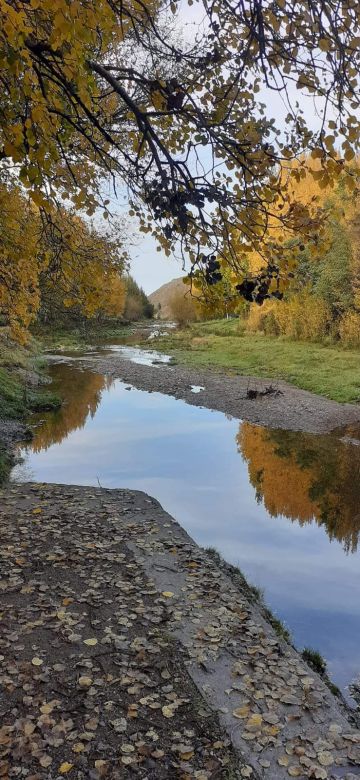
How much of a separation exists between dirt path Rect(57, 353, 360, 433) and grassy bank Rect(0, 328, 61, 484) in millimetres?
5880

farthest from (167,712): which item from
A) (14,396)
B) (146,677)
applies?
(14,396)

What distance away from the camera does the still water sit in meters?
8.80

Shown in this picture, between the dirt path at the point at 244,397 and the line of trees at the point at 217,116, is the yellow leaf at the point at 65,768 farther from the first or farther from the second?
the dirt path at the point at 244,397

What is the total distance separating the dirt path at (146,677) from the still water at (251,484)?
56.3 inches

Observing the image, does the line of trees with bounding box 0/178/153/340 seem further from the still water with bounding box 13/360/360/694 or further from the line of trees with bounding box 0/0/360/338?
the still water with bounding box 13/360/360/694

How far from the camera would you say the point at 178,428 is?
2067cm

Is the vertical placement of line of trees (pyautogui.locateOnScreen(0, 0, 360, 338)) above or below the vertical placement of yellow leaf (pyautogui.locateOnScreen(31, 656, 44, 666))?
above

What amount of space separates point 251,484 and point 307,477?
58.9 inches

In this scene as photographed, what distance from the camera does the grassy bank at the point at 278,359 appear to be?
88.5 feet

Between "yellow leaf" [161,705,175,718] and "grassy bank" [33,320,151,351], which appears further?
"grassy bank" [33,320,151,351]

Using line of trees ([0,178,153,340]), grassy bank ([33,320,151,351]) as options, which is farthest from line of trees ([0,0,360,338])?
grassy bank ([33,320,151,351])

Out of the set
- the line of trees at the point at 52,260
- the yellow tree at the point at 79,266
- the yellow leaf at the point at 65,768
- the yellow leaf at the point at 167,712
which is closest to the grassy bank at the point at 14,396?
the line of trees at the point at 52,260

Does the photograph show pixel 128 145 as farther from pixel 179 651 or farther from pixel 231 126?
pixel 179 651

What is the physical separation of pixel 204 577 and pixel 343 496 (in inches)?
250
